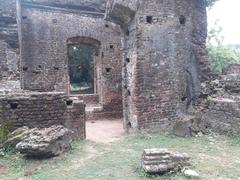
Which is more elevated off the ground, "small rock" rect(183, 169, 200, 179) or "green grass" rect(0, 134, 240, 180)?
"small rock" rect(183, 169, 200, 179)

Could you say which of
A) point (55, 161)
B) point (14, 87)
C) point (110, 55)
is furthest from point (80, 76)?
point (55, 161)

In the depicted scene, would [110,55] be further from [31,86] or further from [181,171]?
[181,171]

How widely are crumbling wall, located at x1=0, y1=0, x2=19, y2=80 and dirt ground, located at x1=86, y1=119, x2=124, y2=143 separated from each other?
303cm

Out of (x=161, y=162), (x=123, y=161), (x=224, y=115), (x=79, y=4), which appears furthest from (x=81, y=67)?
(x=161, y=162)

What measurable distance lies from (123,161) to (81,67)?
17083 mm

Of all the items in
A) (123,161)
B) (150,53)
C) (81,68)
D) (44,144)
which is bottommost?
(123,161)

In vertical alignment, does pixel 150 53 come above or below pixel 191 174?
above

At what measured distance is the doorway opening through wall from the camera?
21672 mm

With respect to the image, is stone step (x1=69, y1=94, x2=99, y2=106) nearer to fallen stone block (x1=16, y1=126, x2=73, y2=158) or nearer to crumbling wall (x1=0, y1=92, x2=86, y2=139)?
crumbling wall (x1=0, y1=92, x2=86, y2=139)

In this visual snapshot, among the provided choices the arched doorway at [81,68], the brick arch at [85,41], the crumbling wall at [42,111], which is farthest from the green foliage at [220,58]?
the crumbling wall at [42,111]

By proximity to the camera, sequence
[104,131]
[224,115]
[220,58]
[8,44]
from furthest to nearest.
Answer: [220,58], [8,44], [104,131], [224,115]

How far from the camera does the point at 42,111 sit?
7.43 meters

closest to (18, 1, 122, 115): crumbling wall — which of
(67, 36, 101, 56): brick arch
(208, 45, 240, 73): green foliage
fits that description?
(67, 36, 101, 56): brick arch

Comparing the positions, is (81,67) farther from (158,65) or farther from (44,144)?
(44,144)
